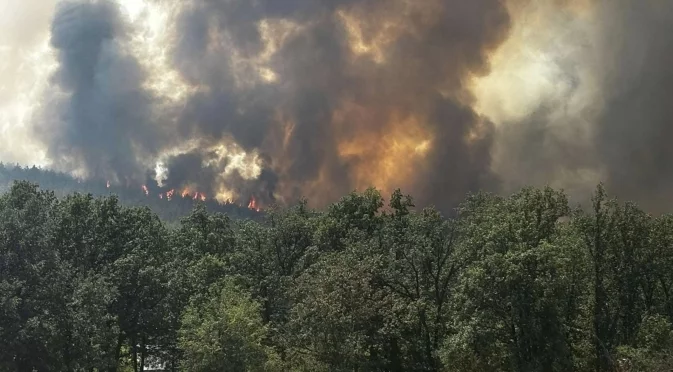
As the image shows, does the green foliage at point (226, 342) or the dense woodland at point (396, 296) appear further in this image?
the green foliage at point (226, 342)

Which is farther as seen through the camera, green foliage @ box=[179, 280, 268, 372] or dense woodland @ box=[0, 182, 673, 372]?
green foliage @ box=[179, 280, 268, 372]

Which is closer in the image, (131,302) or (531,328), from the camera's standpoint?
(531,328)

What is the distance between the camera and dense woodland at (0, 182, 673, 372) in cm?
3825

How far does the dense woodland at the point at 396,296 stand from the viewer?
1506 inches

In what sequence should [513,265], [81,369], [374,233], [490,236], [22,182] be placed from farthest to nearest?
[374,233] < [22,182] < [81,369] < [490,236] < [513,265]

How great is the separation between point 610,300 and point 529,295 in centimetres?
1398

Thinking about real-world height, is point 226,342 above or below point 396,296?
below

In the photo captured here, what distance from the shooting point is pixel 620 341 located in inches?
1769

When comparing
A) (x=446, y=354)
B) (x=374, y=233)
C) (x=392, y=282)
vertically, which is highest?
(x=374, y=233)

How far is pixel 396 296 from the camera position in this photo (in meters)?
48.0

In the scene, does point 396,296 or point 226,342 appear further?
point 396,296

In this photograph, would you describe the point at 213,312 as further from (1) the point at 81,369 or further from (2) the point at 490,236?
(2) the point at 490,236

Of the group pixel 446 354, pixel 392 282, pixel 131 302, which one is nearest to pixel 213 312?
pixel 131 302

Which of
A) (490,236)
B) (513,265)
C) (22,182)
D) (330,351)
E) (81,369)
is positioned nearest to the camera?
(513,265)
